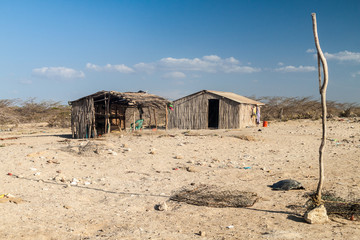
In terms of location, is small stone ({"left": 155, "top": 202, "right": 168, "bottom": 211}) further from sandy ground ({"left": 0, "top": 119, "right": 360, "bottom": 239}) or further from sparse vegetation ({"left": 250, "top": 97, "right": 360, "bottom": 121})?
sparse vegetation ({"left": 250, "top": 97, "right": 360, "bottom": 121})

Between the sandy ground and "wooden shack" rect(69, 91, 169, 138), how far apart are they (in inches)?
232

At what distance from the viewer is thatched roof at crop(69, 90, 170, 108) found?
55.7 feet

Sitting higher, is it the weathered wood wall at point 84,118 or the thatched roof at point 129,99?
the thatched roof at point 129,99

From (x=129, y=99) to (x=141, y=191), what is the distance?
35.2 feet

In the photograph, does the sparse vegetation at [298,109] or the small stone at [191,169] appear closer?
the small stone at [191,169]

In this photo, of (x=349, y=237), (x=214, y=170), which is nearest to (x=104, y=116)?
(x=214, y=170)

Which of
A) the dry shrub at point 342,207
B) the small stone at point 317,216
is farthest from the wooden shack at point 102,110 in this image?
the small stone at point 317,216

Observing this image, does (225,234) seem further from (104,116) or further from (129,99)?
(104,116)

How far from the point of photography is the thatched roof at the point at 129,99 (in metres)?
17.0

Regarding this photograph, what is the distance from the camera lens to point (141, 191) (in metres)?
6.72

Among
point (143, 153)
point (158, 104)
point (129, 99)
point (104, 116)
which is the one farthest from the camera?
point (158, 104)

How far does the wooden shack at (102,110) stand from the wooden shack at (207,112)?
2834 millimetres

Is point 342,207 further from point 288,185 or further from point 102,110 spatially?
point 102,110

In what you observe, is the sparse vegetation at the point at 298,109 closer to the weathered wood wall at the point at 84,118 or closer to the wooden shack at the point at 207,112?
the wooden shack at the point at 207,112
